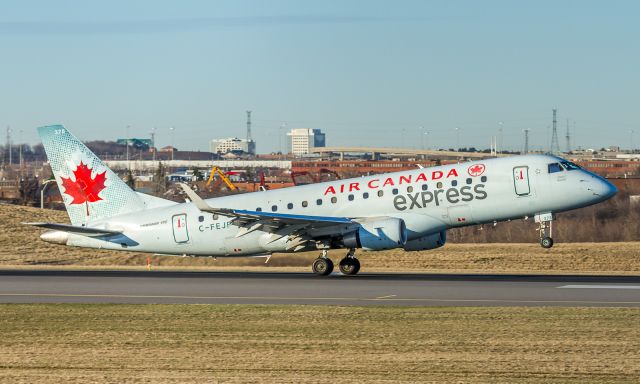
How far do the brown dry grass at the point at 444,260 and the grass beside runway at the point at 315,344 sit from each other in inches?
849

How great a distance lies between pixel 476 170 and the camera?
39.7 m

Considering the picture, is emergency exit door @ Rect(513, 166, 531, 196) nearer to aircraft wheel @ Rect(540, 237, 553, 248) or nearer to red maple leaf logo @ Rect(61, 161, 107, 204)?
aircraft wheel @ Rect(540, 237, 553, 248)

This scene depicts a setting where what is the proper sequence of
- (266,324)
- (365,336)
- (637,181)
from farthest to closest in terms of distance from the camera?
(637,181), (266,324), (365,336)

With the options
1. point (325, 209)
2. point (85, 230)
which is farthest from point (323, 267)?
point (85, 230)

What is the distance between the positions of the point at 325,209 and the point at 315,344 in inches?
764

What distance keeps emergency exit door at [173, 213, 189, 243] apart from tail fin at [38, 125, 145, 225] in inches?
86.4

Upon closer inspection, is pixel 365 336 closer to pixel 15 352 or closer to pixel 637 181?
pixel 15 352

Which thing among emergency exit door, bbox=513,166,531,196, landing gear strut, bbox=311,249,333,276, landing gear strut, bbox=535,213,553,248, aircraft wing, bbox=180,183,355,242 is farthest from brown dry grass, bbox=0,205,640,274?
emergency exit door, bbox=513,166,531,196

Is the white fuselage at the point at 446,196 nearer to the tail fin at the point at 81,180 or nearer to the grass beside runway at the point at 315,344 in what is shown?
the tail fin at the point at 81,180

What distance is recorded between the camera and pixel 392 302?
30109 millimetres

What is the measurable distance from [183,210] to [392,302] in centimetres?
1550

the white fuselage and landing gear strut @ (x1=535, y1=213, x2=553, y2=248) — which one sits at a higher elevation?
the white fuselage

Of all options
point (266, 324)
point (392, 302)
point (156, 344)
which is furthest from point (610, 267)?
point (156, 344)

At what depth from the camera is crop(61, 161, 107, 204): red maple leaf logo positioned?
143 feet
